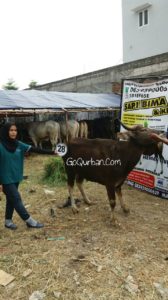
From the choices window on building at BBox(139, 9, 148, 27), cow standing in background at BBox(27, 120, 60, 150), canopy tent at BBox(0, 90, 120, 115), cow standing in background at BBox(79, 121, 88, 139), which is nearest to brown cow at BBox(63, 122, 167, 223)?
canopy tent at BBox(0, 90, 120, 115)

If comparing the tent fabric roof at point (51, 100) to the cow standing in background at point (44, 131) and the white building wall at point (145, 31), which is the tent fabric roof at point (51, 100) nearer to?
the cow standing in background at point (44, 131)

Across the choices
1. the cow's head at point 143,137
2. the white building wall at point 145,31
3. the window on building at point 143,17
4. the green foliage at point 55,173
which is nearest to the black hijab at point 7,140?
the cow's head at point 143,137

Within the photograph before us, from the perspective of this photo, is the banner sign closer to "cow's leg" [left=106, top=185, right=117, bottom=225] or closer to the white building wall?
"cow's leg" [left=106, top=185, right=117, bottom=225]

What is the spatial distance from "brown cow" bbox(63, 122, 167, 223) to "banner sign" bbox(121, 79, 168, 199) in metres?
1.22

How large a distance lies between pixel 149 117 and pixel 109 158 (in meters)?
1.88

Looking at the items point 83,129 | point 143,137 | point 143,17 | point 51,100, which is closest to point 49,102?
point 51,100

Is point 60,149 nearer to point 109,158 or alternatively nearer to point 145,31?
point 109,158

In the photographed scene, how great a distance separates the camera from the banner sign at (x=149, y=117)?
6238mm

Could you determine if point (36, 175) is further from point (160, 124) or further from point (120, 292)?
point (120, 292)

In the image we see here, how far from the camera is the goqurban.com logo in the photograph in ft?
16.5

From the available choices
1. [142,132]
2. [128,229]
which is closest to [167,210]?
[128,229]

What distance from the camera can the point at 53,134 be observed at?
524 inches

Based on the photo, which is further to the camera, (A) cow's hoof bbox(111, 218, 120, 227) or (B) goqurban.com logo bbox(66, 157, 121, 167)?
(B) goqurban.com logo bbox(66, 157, 121, 167)

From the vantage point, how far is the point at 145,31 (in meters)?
19.7
